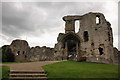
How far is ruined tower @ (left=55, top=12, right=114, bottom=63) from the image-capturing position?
32.6 metres

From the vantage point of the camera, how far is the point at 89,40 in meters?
34.3

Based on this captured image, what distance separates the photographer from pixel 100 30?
3359 centimetres

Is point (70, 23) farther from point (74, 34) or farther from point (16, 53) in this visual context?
point (16, 53)

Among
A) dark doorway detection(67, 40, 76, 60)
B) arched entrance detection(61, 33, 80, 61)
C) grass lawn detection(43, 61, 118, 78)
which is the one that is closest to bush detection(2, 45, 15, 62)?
arched entrance detection(61, 33, 80, 61)

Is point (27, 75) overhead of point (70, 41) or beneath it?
beneath

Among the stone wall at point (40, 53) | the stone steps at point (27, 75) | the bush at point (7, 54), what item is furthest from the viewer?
the stone wall at point (40, 53)

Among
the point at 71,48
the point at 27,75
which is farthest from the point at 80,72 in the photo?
the point at 71,48

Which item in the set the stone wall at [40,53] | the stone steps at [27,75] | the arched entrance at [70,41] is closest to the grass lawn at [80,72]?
the stone steps at [27,75]

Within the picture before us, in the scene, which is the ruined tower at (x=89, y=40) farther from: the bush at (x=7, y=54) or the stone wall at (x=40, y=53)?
the bush at (x=7, y=54)

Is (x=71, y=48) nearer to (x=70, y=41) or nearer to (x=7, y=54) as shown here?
(x=70, y=41)

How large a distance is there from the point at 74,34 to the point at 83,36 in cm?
201

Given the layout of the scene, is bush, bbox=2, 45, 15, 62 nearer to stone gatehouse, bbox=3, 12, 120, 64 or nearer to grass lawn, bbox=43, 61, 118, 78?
stone gatehouse, bbox=3, 12, 120, 64

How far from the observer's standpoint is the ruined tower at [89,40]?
1284 inches

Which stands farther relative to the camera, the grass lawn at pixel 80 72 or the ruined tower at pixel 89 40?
the ruined tower at pixel 89 40
